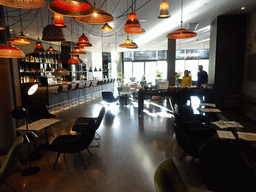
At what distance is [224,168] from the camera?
7.07 feet

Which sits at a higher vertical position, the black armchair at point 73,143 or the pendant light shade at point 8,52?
the pendant light shade at point 8,52

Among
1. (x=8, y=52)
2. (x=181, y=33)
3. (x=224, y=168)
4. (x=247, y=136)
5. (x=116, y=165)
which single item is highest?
(x=181, y=33)

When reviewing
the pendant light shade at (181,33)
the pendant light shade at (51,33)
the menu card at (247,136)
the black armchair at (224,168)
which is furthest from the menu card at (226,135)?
the pendant light shade at (51,33)

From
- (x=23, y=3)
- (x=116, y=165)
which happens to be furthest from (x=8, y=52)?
(x=116, y=165)

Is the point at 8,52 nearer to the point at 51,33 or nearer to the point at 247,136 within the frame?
the point at 51,33

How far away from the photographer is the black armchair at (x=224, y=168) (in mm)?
2111

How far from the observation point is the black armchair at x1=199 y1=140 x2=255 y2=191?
2.11 meters

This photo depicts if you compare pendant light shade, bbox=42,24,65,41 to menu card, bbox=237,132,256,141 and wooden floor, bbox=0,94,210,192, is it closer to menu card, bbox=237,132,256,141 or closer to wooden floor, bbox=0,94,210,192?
wooden floor, bbox=0,94,210,192

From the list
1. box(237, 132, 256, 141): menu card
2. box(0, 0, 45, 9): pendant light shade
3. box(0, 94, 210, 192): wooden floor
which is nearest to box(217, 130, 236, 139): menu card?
box(237, 132, 256, 141): menu card

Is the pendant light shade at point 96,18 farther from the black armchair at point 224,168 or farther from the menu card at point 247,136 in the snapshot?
the menu card at point 247,136

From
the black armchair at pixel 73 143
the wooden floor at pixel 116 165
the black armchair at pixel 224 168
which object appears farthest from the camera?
the black armchair at pixel 73 143

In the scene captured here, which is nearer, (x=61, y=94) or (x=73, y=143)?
(x=73, y=143)

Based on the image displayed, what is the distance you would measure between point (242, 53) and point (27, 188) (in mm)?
7686

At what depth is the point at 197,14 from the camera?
23.2ft
